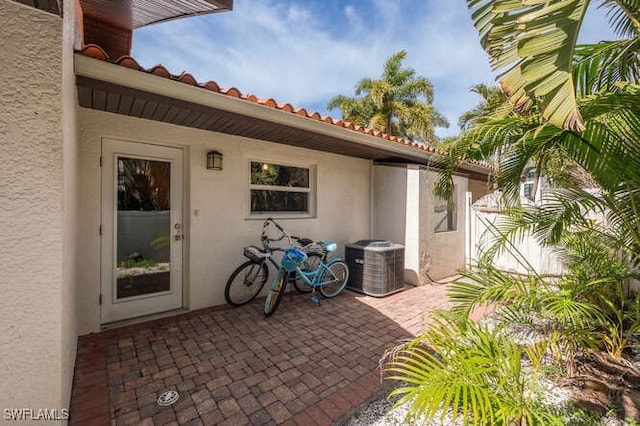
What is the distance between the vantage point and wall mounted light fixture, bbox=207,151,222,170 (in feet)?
16.6

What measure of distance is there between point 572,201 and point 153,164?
600cm

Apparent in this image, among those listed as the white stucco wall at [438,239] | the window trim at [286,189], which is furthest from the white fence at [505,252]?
the window trim at [286,189]

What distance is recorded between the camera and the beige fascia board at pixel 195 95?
300cm

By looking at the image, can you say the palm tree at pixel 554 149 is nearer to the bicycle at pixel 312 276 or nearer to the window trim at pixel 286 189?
the bicycle at pixel 312 276

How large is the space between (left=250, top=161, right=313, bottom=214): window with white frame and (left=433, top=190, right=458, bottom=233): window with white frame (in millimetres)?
3348

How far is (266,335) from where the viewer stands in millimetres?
4242

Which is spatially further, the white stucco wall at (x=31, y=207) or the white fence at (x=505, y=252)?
the white fence at (x=505, y=252)

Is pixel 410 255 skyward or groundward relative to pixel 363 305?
skyward

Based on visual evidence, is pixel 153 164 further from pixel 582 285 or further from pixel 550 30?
pixel 582 285

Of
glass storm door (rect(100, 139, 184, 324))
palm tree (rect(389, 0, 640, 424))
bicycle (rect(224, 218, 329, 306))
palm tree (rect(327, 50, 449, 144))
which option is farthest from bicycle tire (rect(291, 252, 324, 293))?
palm tree (rect(327, 50, 449, 144))

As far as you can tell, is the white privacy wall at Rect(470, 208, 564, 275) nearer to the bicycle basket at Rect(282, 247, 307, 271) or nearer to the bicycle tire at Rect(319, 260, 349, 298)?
the bicycle tire at Rect(319, 260, 349, 298)

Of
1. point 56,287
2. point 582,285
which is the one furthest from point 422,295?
point 56,287

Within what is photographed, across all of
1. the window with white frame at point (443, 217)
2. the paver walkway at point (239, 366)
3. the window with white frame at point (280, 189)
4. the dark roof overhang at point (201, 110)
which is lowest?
the paver walkway at point (239, 366)

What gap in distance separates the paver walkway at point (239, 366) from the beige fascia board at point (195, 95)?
9.63 feet
